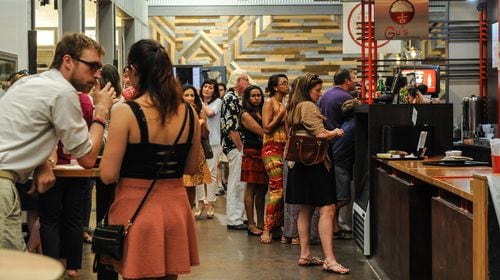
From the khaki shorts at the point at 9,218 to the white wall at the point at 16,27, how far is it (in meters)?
4.49

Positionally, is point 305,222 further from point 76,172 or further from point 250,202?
point 76,172

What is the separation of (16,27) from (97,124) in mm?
4639

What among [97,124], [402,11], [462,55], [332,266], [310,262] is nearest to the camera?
[97,124]

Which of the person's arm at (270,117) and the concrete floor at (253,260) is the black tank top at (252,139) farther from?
the concrete floor at (253,260)

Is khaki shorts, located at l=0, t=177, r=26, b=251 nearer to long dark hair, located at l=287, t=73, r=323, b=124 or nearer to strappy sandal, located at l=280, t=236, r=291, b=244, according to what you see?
long dark hair, located at l=287, t=73, r=323, b=124

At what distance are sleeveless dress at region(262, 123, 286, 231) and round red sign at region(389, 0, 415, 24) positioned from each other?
1472 mm

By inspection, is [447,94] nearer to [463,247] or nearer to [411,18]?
[411,18]

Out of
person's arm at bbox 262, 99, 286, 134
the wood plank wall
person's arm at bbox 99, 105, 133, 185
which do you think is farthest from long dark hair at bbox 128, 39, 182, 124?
the wood plank wall

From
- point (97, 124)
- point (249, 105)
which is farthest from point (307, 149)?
point (97, 124)

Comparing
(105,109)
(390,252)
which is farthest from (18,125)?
(390,252)

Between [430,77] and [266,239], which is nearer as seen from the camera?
[266,239]

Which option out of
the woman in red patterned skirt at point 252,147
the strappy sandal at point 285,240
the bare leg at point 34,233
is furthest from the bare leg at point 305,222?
the bare leg at point 34,233

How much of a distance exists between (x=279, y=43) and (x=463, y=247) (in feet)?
44.7

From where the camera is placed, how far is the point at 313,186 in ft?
19.7
